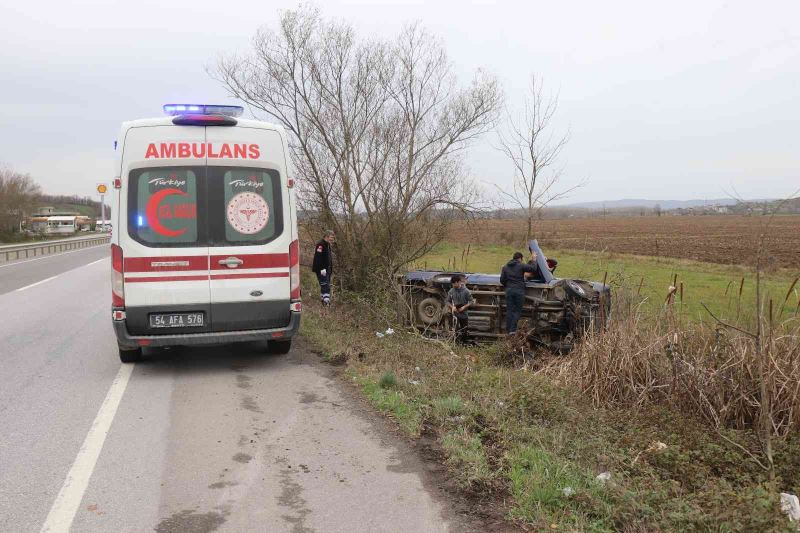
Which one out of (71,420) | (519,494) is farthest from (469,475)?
(71,420)

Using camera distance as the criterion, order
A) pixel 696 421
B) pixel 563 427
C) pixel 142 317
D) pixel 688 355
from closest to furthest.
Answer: pixel 563 427, pixel 696 421, pixel 688 355, pixel 142 317

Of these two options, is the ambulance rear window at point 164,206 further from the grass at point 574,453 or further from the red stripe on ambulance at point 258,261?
the grass at point 574,453

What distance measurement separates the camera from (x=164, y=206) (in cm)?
690

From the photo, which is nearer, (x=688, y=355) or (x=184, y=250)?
(x=688, y=355)

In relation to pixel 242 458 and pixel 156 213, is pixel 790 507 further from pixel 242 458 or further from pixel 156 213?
pixel 156 213

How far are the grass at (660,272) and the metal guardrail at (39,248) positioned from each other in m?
21.4

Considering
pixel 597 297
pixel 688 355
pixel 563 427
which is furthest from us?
pixel 597 297

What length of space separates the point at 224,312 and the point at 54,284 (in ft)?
41.4

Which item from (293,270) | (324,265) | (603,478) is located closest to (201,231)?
(293,270)

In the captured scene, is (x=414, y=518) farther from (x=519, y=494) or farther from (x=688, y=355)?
(x=688, y=355)

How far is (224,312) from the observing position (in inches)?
277

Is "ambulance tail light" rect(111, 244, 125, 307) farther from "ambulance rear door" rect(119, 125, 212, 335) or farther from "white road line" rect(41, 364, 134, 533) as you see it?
"white road line" rect(41, 364, 134, 533)

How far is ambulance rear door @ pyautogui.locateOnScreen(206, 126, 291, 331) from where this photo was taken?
7.02 m

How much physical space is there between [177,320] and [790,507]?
592 cm
